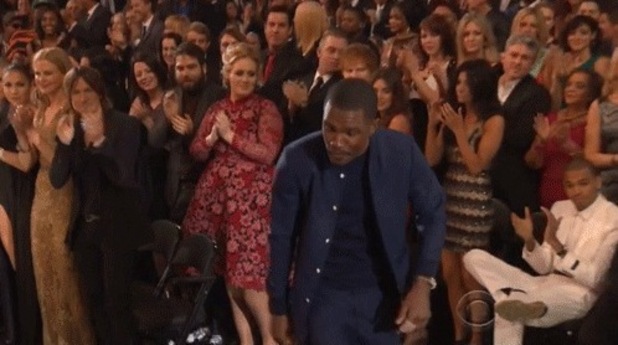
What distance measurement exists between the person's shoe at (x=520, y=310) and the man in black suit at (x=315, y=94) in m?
1.36

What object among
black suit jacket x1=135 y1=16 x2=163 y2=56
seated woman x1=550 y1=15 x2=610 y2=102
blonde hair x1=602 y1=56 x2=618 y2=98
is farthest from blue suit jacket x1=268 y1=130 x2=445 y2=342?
black suit jacket x1=135 y1=16 x2=163 y2=56

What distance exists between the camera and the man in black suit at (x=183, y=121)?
216 inches

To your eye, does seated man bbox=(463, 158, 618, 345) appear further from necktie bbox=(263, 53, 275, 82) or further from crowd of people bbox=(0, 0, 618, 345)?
necktie bbox=(263, 53, 275, 82)

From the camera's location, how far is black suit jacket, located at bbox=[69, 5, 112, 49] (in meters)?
8.64

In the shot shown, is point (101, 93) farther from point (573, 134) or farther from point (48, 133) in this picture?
point (573, 134)

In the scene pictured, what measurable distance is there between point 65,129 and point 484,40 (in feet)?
7.18

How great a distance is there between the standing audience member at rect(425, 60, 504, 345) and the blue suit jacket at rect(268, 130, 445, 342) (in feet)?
4.76

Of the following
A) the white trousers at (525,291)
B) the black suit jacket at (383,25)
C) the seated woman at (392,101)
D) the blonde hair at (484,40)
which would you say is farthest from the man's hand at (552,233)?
the black suit jacket at (383,25)

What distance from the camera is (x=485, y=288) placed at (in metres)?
4.93

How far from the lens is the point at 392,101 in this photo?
16.7ft

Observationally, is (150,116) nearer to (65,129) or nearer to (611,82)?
(65,129)

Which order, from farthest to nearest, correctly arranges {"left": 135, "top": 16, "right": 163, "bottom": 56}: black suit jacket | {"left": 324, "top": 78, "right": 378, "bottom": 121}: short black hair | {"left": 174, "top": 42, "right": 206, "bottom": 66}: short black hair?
{"left": 135, "top": 16, "right": 163, "bottom": 56}: black suit jacket, {"left": 174, "top": 42, "right": 206, "bottom": 66}: short black hair, {"left": 324, "top": 78, "right": 378, "bottom": 121}: short black hair

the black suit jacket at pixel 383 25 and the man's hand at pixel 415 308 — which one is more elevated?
the black suit jacket at pixel 383 25

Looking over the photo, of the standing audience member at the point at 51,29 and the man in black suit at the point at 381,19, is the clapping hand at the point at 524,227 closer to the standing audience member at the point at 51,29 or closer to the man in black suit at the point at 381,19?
the man in black suit at the point at 381,19
